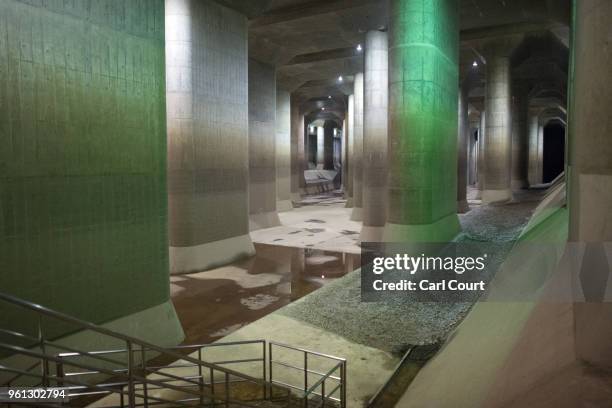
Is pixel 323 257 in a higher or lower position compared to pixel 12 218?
lower

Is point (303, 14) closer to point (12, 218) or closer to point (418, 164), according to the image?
point (418, 164)

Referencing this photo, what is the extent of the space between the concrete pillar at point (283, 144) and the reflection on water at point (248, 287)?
1367 centimetres

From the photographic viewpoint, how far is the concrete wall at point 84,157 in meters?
7.04

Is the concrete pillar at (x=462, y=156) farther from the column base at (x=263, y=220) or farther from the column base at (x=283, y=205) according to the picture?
the column base at (x=263, y=220)

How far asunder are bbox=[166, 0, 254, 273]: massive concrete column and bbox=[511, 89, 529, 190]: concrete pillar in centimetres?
A: 3046

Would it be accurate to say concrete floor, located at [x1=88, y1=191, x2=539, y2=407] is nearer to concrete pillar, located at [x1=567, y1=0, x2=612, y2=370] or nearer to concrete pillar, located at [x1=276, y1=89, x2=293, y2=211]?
concrete pillar, located at [x1=567, y1=0, x2=612, y2=370]

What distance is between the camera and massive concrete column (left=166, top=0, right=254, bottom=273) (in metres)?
15.5

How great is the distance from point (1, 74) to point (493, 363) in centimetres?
→ 790

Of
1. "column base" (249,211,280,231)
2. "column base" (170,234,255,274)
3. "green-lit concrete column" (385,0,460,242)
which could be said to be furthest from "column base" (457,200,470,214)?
"column base" (170,234,255,274)

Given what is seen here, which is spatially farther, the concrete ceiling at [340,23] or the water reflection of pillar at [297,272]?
the concrete ceiling at [340,23]

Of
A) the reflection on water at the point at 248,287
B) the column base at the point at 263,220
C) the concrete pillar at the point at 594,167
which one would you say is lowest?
the reflection on water at the point at 248,287

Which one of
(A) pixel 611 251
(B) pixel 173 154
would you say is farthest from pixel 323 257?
(A) pixel 611 251

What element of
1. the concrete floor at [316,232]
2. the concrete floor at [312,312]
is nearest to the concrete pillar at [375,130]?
the concrete floor at [316,232]

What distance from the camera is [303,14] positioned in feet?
66.7
